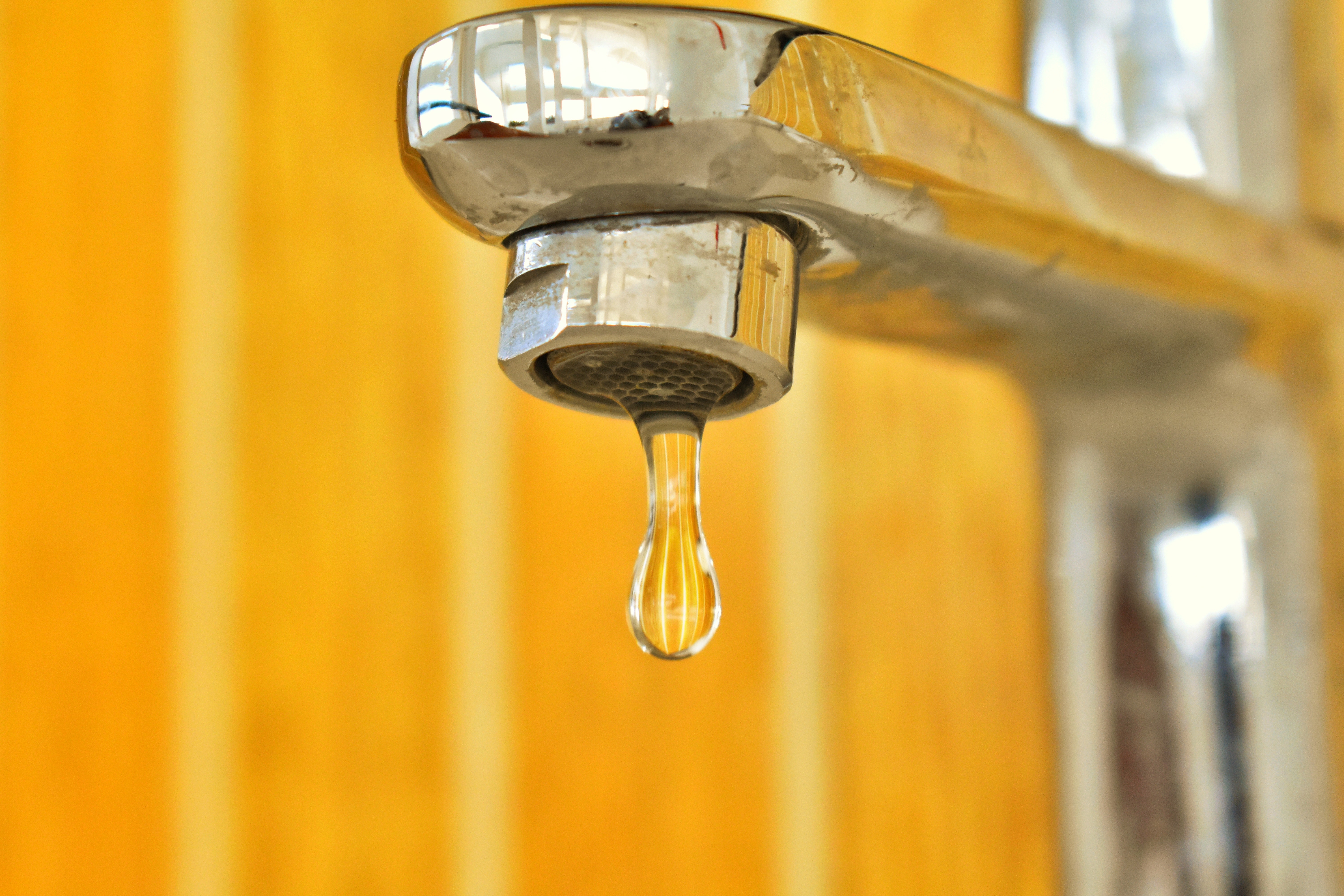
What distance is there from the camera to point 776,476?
0.48 m

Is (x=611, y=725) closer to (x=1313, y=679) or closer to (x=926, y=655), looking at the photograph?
(x=926, y=655)

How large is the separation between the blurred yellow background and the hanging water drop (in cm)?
24

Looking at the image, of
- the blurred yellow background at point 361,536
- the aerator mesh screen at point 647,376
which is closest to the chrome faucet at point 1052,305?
the aerator mesh screen at point 647,376

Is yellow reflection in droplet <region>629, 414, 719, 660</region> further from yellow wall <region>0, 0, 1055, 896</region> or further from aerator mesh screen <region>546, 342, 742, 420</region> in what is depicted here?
yellow wall <region>0, 0, 1055, 896</region>

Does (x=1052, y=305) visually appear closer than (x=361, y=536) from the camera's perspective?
Yes

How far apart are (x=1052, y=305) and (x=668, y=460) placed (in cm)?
9

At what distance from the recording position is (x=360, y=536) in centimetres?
51

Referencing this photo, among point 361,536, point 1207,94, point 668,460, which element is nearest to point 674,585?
point 668,460

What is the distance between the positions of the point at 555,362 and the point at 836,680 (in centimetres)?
31

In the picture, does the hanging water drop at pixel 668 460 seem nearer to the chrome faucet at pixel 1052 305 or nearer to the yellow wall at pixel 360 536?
the chrome faucet at pixel 1052 305

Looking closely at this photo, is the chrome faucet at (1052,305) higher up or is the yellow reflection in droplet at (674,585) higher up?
the chrome faucet at (1052,305)

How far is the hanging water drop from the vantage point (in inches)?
6.8

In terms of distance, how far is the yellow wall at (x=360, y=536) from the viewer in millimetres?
454

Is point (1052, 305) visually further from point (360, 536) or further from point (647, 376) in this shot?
point (360, 536)
